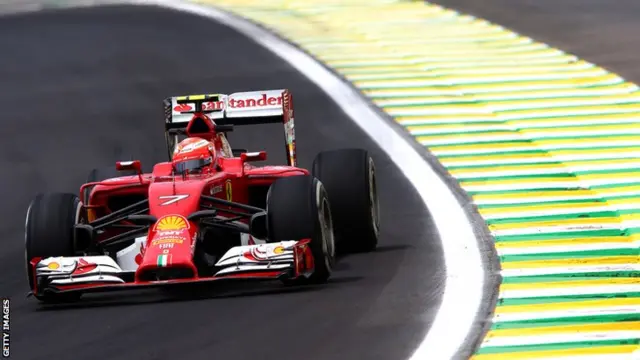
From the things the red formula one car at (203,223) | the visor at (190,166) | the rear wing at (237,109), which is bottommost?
the red formula one car at (203,223)

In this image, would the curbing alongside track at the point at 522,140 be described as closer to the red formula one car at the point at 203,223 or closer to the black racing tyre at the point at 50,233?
the red formula one car at the point at 203,223

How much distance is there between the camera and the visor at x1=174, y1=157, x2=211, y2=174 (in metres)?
13.6

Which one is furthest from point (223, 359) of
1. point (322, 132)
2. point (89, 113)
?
point (89, 113)

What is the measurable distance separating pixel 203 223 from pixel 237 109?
2622mm

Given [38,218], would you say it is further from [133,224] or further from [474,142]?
[474,142]

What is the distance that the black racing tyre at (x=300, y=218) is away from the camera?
41.0 feet

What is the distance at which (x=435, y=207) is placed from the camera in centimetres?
1590

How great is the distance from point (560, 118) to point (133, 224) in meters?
8.29

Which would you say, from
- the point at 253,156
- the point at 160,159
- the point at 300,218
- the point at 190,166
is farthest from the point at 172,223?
the point at 160,159

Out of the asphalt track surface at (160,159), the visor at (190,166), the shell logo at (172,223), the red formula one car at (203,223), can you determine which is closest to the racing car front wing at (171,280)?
the red formula one car at (203,223)

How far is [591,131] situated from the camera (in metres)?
19.4

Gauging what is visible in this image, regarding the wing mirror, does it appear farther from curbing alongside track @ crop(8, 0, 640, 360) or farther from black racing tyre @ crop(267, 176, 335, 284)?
curbing alongside track @ crop(8, 0, 640, 360)

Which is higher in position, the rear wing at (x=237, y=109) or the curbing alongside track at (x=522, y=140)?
the rear wing at (x=237, y=109)

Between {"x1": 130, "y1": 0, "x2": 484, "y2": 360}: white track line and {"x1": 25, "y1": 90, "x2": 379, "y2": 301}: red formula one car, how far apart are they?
3.17ft
